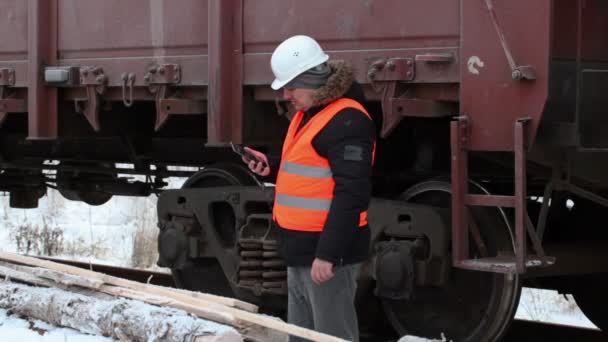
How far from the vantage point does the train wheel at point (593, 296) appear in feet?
25.9

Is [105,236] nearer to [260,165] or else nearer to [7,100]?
[7,100]

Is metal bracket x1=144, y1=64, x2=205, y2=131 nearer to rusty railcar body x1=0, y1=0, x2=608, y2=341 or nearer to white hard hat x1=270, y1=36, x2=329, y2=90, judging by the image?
rusty railcar body x1=0, y1=0, x2=608, y2=341

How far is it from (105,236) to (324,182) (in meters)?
10.9

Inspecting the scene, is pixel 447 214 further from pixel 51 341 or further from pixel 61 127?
pixel 61 127

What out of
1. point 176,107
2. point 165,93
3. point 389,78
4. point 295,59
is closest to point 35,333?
point 176,107

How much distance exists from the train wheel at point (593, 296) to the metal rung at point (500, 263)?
1.93 metres

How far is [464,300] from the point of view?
23.1 ft

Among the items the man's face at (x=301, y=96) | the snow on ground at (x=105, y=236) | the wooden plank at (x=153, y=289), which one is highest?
the man's face at (x=301, y=96)

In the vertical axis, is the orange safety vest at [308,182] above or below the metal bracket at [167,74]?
below

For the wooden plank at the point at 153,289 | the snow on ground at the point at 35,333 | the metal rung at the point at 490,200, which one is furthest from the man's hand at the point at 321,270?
the snow on ground at the point at 35,333

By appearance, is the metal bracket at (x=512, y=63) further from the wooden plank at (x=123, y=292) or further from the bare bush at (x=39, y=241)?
the bare bush at (x=39, y=241)

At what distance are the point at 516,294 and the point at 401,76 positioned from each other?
1.55 meters

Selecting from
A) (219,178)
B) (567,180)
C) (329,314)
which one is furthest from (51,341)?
(567,180)

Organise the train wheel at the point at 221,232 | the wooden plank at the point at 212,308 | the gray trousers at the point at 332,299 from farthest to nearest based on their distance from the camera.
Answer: the train wheel at the point at 221,232, the gray trousers at the point at 332,299, the wooden plank at the point at 212,308
